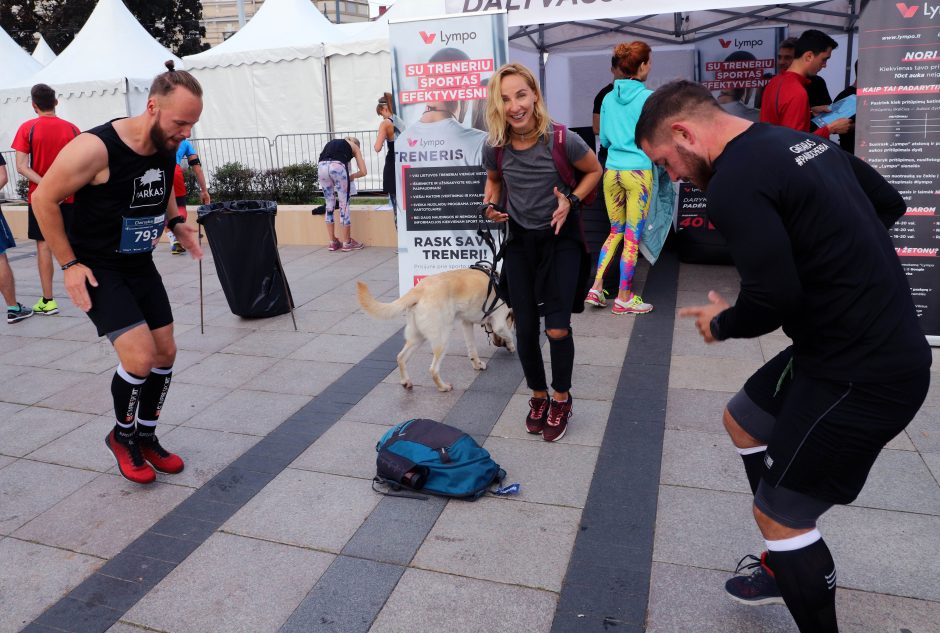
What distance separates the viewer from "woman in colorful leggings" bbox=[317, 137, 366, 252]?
31.6 ft

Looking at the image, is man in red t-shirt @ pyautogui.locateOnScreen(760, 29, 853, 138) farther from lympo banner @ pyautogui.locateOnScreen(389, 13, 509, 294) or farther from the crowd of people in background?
lympo banner @ pyautogui.locateOnScreen(389, 13, 509, 294)

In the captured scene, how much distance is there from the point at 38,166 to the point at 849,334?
715 cm

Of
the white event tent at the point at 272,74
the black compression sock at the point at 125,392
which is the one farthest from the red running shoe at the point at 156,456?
the white event tent at the point at 272,74

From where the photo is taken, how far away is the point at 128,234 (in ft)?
11.6

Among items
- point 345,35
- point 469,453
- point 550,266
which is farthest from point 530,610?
point 345,35

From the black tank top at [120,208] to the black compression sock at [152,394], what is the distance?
58 cm

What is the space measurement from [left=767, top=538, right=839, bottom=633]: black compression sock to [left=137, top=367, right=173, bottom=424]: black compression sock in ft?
10.1

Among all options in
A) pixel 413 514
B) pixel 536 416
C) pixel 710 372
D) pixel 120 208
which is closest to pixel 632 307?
pixel 710 372

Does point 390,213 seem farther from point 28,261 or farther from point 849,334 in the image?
point 849,334

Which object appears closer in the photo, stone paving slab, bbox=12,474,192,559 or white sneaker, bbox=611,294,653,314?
stone paving slab, bbox=12,474,192,559

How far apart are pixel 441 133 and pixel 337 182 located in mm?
3453

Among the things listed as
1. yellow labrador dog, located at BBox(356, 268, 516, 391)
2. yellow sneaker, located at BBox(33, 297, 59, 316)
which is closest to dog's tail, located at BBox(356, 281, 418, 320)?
yellow labrador dog, located at BBox(356, 268, 516, 391)

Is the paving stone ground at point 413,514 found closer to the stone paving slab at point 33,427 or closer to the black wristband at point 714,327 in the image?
the stone paving slab at point 33,427

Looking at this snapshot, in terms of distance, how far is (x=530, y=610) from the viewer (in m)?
2.71
